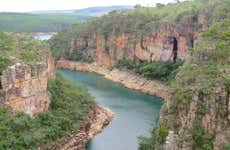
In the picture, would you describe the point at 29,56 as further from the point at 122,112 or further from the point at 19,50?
the point at 122,112

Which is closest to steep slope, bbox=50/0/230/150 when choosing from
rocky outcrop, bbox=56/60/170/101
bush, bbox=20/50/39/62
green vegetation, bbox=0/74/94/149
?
rocky outcrop, bbox=56/60/170/101

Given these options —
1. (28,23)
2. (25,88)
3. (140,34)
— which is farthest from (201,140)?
(28,23)

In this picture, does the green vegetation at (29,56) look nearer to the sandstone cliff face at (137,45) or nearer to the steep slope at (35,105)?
the steep slope at (35,105)

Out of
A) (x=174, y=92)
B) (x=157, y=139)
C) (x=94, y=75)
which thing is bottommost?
(x=94, y=75)

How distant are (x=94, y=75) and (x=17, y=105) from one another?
27110mm

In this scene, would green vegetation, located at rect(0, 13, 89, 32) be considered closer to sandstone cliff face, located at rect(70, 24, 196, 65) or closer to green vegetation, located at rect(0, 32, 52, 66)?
sandstone cliff face, located at rect(70, 24, 196, 65)

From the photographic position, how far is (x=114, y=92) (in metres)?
43.7

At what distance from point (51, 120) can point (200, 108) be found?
950cm

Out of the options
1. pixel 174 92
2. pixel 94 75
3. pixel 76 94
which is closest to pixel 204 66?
pixel 174 92

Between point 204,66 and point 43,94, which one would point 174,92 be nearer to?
point 204,66

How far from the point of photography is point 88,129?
97.3 ft

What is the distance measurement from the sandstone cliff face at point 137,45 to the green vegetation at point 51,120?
53.1 feet

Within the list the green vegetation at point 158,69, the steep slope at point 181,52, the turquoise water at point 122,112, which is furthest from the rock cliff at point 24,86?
the green vegetation at point 158,69

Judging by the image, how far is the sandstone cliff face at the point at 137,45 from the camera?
4747 centimetres
